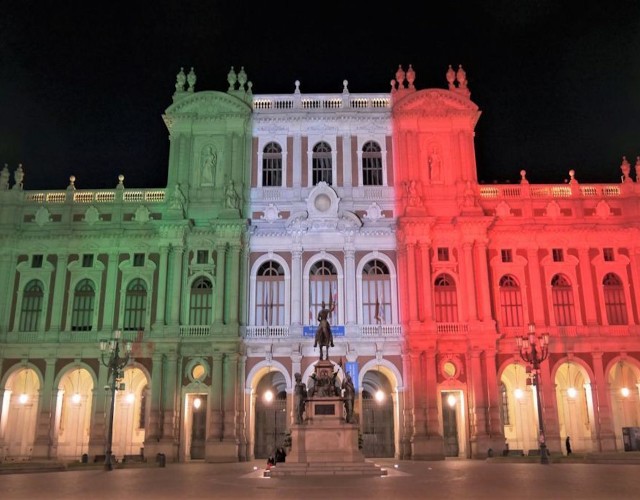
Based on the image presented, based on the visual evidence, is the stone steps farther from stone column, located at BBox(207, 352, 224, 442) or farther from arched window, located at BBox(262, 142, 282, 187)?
arched window, located at BBox(262, 142, 282, 187)

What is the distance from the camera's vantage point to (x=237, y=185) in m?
42.8

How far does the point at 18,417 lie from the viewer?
4119cm

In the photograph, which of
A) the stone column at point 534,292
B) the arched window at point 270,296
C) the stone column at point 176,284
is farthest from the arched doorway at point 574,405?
the stone column at point 176,284

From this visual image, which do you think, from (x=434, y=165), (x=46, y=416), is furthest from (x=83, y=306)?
(x=434, y=165)

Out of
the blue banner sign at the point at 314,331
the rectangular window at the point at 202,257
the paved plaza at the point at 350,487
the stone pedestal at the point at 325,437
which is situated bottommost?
the paved plaza at the point at 350,487

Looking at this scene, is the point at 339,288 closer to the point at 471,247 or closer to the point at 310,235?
the point at 310,235

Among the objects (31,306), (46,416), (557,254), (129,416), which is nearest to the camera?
(46,416)

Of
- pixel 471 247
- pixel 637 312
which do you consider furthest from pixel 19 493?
pixel 637 312

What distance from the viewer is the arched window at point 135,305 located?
40.9m

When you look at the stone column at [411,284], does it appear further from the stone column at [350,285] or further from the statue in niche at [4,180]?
the statue in niche at [4,180]

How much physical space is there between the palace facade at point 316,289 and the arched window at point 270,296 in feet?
0.42

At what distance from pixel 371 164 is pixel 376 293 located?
349 inches

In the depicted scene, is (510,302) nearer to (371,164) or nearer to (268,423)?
(371,164)

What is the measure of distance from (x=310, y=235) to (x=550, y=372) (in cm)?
1672
